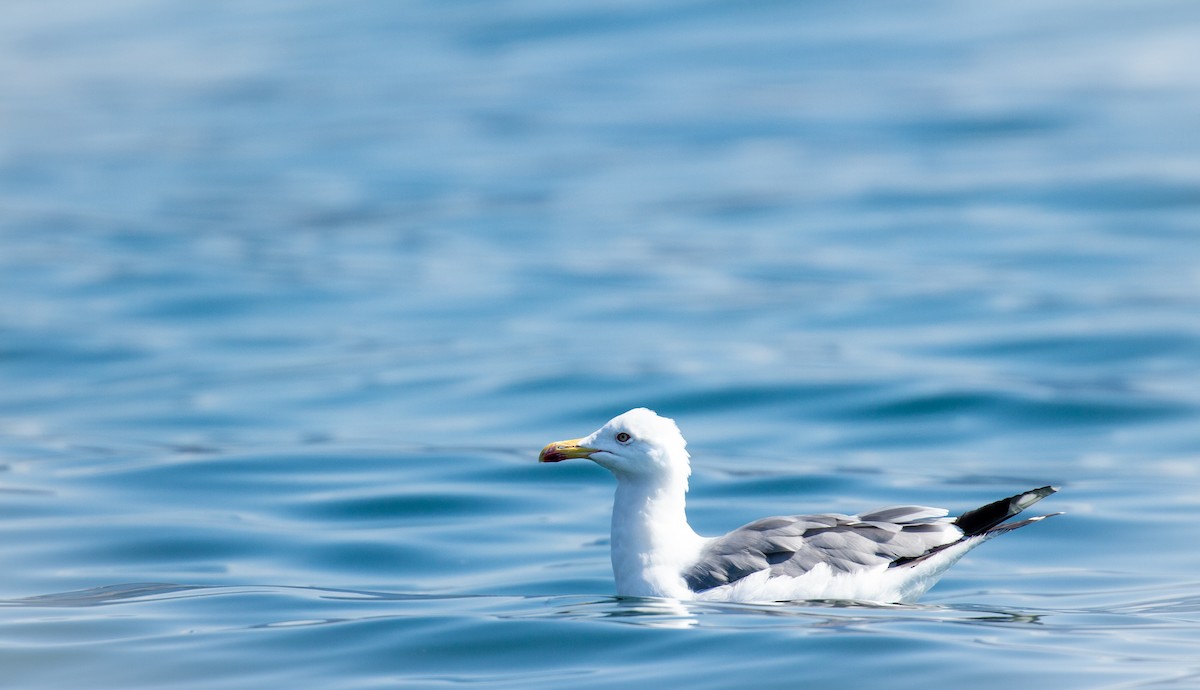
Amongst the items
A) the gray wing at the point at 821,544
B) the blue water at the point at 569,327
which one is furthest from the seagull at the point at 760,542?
the blue water at the point at 569,327

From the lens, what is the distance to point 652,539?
895 cm

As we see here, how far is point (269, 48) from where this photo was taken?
43312 mm

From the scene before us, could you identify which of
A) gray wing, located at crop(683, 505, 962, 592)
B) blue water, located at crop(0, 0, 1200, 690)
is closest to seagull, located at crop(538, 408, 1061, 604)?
gray wing, located at crop(683, 505, 962, 592)

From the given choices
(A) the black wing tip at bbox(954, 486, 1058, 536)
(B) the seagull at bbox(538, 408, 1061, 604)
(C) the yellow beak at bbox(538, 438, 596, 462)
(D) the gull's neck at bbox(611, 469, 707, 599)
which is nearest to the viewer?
(B) the seagull at bbox(538, 408, 1061, 604)

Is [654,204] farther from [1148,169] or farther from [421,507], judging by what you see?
[421,507]

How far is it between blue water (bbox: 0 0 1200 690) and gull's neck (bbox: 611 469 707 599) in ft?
0.56

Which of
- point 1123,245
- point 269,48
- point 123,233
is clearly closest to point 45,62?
point 269,48

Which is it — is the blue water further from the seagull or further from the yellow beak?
the yellow beak

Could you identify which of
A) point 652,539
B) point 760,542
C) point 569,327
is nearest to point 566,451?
point 652,539

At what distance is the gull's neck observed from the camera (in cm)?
889

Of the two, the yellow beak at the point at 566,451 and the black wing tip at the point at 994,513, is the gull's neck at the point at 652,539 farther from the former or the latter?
the black wing tip at the point at 994,513

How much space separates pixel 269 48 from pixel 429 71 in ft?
17.3

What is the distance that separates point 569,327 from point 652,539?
468 inches

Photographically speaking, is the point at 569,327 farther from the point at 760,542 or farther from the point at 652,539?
the point at 760,542
